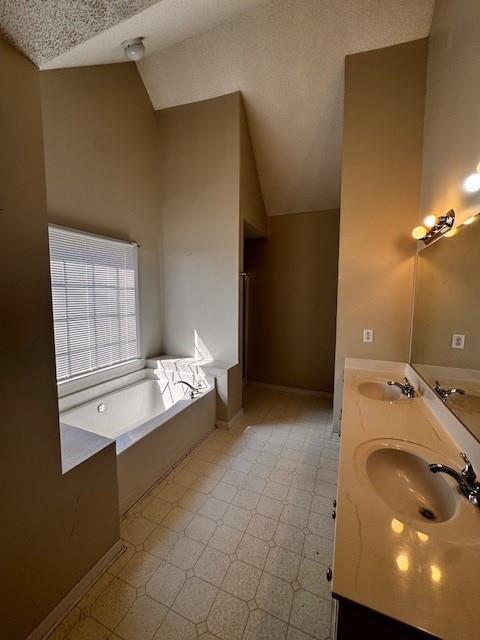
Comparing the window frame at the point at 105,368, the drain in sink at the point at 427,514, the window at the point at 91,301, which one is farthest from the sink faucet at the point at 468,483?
the window frame at the point at 105,368

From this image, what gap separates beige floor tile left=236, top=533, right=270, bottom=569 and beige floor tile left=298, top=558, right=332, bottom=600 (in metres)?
0.20

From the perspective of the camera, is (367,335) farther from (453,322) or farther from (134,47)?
(134,47)

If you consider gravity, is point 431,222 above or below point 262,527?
above

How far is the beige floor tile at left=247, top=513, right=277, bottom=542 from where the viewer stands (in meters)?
1.59

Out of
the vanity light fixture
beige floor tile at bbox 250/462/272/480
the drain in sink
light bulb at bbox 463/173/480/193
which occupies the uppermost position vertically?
light bulb at bbox 463/173/480/193

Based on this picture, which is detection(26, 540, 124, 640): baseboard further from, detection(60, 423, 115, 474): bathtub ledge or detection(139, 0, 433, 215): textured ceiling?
detection(139, 0, 433, 215): textured ceiling

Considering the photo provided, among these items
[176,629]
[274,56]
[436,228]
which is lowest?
[176,629]

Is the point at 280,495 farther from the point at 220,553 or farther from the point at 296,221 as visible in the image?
the point at 296,221

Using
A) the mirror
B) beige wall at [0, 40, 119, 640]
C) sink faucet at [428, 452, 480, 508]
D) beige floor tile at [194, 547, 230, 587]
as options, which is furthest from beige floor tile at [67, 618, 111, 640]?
the mirror

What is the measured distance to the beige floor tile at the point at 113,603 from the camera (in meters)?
1.18

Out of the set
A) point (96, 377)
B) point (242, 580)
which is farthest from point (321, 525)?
point (96, 377)

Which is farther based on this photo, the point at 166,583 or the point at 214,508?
the point at 214,508

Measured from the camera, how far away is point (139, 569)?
139 cm

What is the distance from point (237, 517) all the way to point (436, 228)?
2.22m
